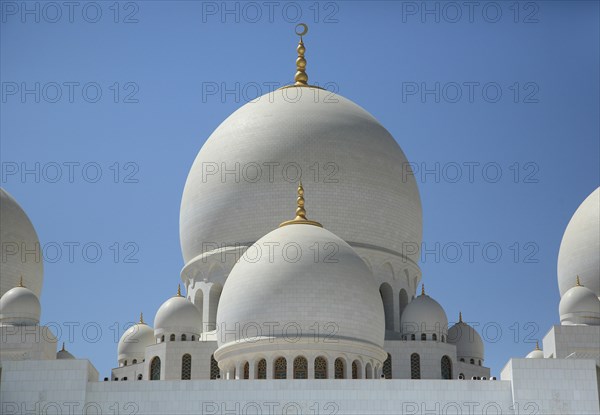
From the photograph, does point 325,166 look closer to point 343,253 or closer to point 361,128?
point 361,128

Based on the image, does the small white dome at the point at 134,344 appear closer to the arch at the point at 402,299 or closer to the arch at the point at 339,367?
the arch at the point at 402,299

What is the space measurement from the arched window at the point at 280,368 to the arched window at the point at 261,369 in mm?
378

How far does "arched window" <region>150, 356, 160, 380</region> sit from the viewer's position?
40.7 m

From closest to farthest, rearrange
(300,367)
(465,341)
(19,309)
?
1. (300,367)
2. (19,309)
3. (465,341)

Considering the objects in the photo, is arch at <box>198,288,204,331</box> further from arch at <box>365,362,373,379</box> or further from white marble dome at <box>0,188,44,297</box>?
arch at <box>365,362,373,379</box>

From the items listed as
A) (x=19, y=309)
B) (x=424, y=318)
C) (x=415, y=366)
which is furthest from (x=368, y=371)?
(x=19, y=309)

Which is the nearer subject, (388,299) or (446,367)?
(446,367)

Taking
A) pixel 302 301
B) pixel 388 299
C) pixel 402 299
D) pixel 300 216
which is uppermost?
pixel 300 216

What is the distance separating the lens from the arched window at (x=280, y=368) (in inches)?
1347

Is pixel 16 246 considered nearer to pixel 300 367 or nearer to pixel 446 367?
pixel 300 367

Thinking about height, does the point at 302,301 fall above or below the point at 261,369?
above

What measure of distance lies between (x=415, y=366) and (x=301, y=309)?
6912 millimetres

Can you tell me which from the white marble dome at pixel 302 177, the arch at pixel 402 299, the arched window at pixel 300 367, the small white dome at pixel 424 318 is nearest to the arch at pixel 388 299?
the arch at pixel 402 299

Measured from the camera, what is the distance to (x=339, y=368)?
34.7 metres
